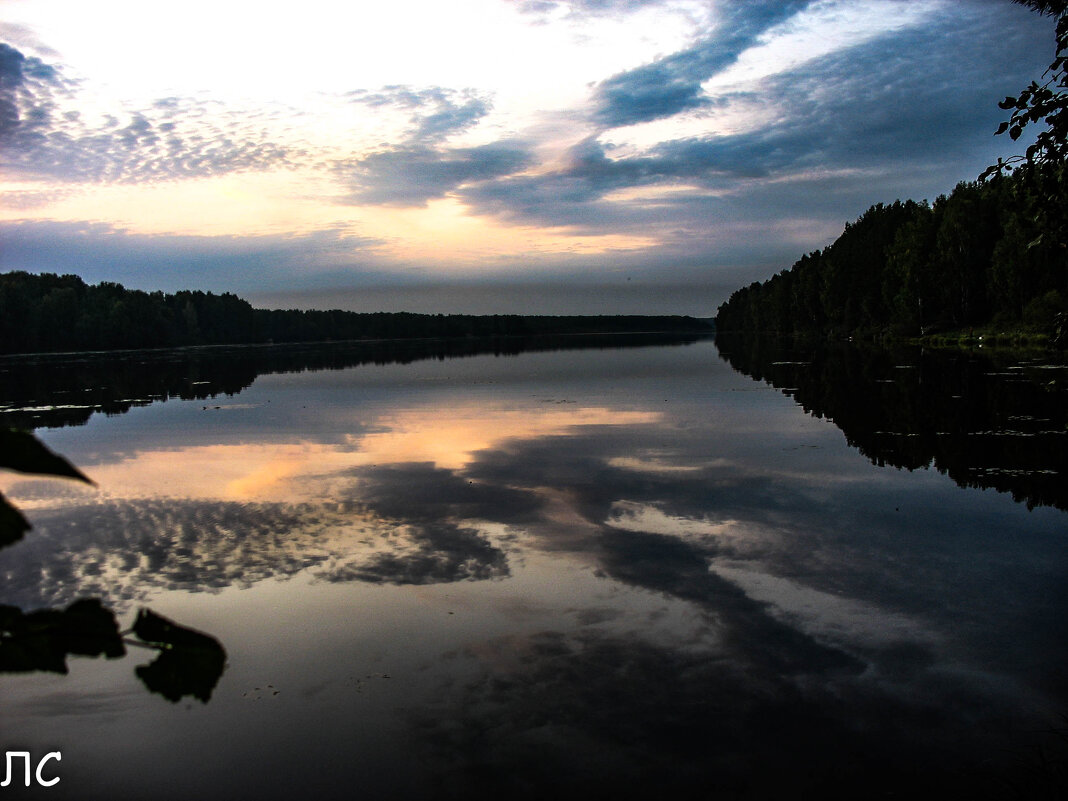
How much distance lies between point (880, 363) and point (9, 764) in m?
56.0

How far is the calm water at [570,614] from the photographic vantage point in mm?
6551

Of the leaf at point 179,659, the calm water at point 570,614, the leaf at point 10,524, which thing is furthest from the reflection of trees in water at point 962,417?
the leaf at point 10,524

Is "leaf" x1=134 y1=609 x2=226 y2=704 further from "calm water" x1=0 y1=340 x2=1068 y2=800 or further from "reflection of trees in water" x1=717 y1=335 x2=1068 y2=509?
"reflection of trees in water" x1=717 y1=335 x2=1068 y2=509

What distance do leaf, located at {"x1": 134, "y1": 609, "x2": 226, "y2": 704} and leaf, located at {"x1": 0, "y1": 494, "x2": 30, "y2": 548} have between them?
0.28 m

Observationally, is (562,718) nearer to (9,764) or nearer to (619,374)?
(9,764)

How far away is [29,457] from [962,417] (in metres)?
27.8

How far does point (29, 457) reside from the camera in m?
1.42

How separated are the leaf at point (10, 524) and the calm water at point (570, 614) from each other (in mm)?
1966

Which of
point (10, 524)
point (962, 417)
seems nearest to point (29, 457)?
point (10, 524)

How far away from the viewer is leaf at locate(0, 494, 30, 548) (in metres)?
1.56

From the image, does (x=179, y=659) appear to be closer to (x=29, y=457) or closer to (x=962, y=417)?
(x=29, y=457)

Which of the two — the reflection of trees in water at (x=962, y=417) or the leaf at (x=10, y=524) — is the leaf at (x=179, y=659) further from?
the reflection of trees in water at (x=962, y=417)

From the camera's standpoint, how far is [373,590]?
10.6m

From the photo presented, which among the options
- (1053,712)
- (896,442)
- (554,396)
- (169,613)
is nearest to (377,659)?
(169,613)
